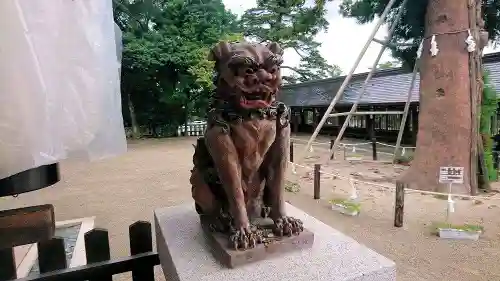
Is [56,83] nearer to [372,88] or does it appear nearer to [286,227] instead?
[286,227]

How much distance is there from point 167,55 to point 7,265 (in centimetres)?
1641

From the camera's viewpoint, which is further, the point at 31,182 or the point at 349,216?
the point at 349,216

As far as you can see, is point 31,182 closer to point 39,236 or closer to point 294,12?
point 39,236

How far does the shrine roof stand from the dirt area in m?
5.08

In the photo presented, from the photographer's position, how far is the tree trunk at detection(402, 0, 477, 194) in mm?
5609

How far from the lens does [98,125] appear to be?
877 mm

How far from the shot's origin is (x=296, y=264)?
1321 mm

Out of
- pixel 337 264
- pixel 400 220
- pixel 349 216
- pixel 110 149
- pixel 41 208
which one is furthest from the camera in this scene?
pixel 349 216

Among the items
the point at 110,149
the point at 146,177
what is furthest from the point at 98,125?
the point at 146,177

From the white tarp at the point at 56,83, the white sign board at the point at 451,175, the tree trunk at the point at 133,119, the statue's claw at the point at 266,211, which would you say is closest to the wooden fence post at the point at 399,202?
→ the white sign board at the point at 451,175

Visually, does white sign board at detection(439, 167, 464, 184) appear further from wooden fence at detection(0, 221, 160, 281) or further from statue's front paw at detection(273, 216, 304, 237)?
wooden fence at detection(0, 221, 160, 281)

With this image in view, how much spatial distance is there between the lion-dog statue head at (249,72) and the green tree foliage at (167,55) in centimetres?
1466

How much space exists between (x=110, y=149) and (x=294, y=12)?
67.7 feet

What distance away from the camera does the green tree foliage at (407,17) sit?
308 inches
